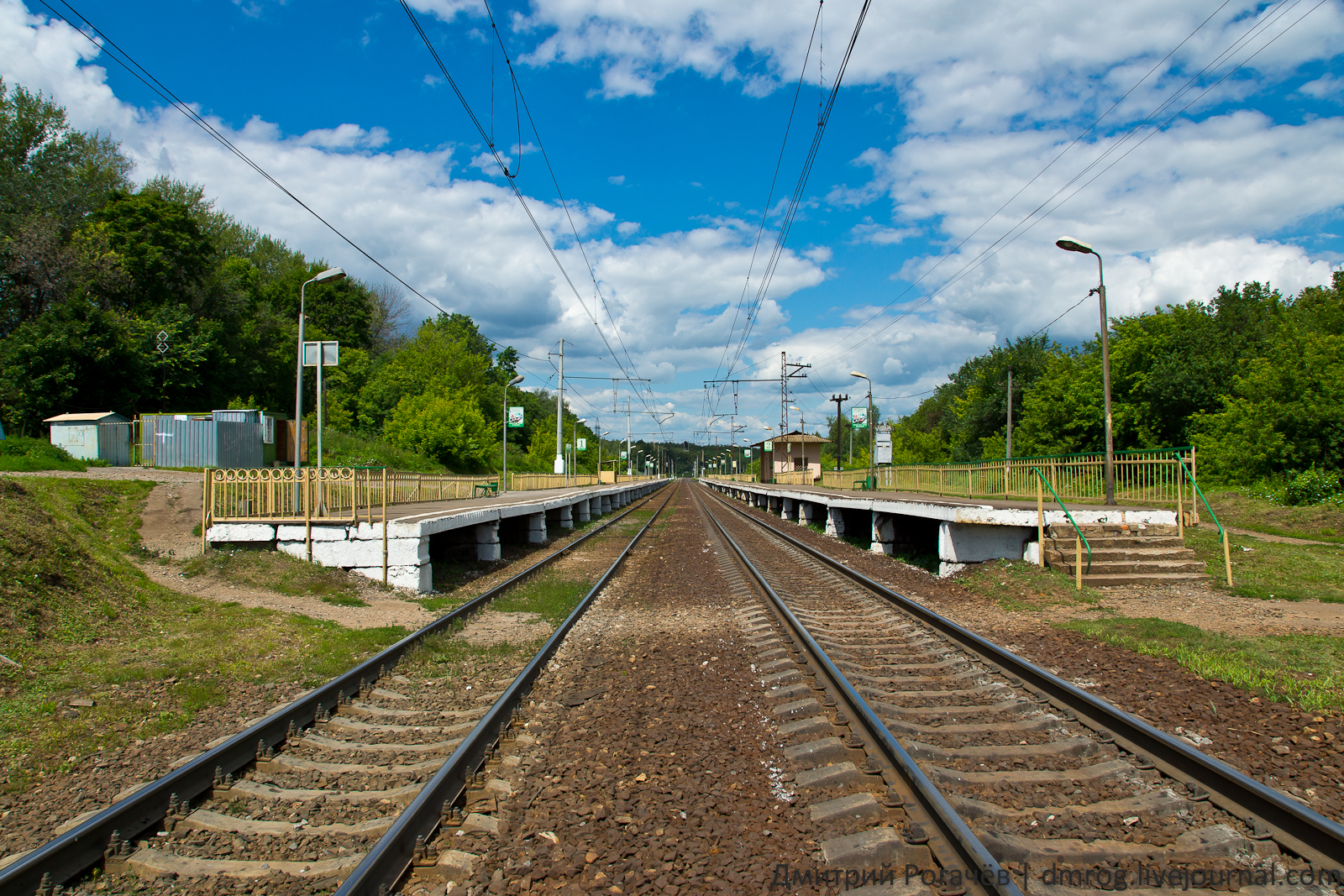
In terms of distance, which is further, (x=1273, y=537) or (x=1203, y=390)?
(x=1203, y=390)

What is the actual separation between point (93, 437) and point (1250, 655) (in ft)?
114

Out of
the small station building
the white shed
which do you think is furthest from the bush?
the white shed

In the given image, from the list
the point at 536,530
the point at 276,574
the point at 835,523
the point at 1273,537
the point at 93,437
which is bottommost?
the point at 1273,537

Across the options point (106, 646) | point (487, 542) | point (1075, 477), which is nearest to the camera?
point (106, 646)

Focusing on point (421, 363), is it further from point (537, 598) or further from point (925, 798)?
point (925, 798)

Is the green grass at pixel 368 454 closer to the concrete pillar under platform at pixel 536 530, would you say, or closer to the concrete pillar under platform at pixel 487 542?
the concrete pillar under platform at pixel 536 530

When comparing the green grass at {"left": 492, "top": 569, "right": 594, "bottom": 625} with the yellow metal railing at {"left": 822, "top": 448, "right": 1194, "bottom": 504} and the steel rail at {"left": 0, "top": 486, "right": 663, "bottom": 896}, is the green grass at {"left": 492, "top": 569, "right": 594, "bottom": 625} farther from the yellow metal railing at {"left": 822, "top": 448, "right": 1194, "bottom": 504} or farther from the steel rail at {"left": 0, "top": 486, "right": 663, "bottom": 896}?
the yellow metal railing at {"left": 822, "top": 448, "right": 1194, "bottom": 504}

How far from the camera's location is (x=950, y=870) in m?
3.19

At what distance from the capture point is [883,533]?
57.0ft

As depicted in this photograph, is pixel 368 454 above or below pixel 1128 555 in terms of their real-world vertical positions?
above

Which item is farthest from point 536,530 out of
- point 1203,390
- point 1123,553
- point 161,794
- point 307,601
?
point 1203,390

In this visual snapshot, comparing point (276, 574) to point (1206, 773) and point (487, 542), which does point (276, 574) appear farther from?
point (1206, 773)

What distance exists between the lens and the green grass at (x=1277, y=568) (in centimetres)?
1016

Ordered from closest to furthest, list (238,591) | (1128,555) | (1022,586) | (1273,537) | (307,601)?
1. (307,601)
2. (238,591)
3. (1022,586)
4. (1128,555)
5. (1273,537)
